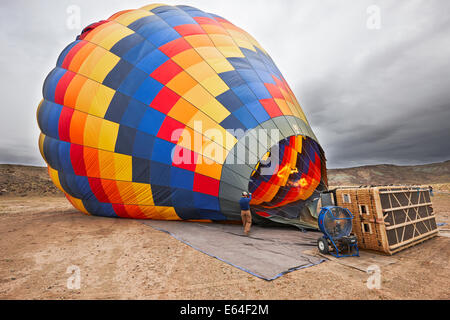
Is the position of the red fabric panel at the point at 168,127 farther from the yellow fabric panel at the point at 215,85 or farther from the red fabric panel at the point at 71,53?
the red fabric panel at the point at 71,53

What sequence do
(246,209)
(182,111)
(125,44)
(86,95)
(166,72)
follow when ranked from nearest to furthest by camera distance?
(246,209), (182,111), (166,72), (86,95), (125,44)

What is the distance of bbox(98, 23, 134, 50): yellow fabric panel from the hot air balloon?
5cm

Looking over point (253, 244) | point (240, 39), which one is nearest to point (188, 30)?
point (240, 39)

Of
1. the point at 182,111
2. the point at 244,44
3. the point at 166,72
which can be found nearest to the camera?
the point at 182,111

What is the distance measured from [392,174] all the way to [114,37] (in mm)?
68347

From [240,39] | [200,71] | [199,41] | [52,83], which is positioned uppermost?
[240,39]

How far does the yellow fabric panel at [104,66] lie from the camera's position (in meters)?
6.55

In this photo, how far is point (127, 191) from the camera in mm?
6203

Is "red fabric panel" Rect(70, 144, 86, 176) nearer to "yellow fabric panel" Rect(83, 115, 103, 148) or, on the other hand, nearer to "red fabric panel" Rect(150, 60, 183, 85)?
"yellow fabric panel" Rect(83, 115, 103, 148)

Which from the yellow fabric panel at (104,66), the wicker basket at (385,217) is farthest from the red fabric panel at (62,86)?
the wicker basket at (385,217)

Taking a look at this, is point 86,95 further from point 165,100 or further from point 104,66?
point 165,100

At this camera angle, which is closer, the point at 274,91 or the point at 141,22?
the point at 274,91

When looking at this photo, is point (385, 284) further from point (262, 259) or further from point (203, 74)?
point (203, 74)
